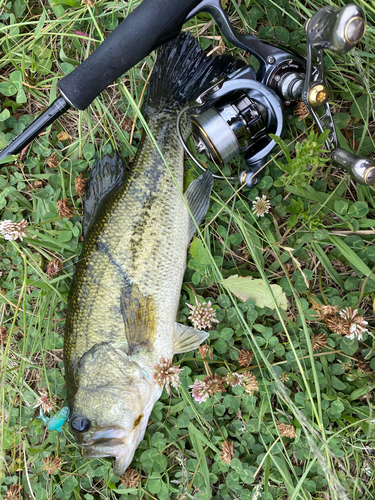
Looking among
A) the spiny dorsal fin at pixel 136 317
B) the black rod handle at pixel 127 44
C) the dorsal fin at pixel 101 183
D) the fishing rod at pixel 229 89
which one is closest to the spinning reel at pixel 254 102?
the fishing rod at pixel 229 89

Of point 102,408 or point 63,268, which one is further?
point 63,268

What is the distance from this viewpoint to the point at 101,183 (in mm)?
2430

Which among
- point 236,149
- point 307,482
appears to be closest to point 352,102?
point 236,149

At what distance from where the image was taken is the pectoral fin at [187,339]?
2.43 m

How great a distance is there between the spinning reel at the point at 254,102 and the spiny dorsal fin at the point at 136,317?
0.99 meters

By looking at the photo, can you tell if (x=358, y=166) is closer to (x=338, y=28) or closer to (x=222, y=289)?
(x=338, y=28)

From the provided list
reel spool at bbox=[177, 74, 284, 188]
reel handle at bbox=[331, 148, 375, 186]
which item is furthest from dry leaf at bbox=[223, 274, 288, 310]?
reel handle at bbox=[331, 148, 375, 186]

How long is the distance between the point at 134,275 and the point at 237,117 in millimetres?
1154

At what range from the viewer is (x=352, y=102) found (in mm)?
2525

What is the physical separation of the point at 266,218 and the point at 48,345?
→ 70.6 inches

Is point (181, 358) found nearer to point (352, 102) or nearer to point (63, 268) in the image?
point (63, 268)

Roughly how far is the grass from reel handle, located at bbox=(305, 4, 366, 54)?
76cm

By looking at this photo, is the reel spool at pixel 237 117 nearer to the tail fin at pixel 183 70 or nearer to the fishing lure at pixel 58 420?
the tail fin at pixel 183 70

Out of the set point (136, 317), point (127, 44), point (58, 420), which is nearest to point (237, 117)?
point (127, 44)
